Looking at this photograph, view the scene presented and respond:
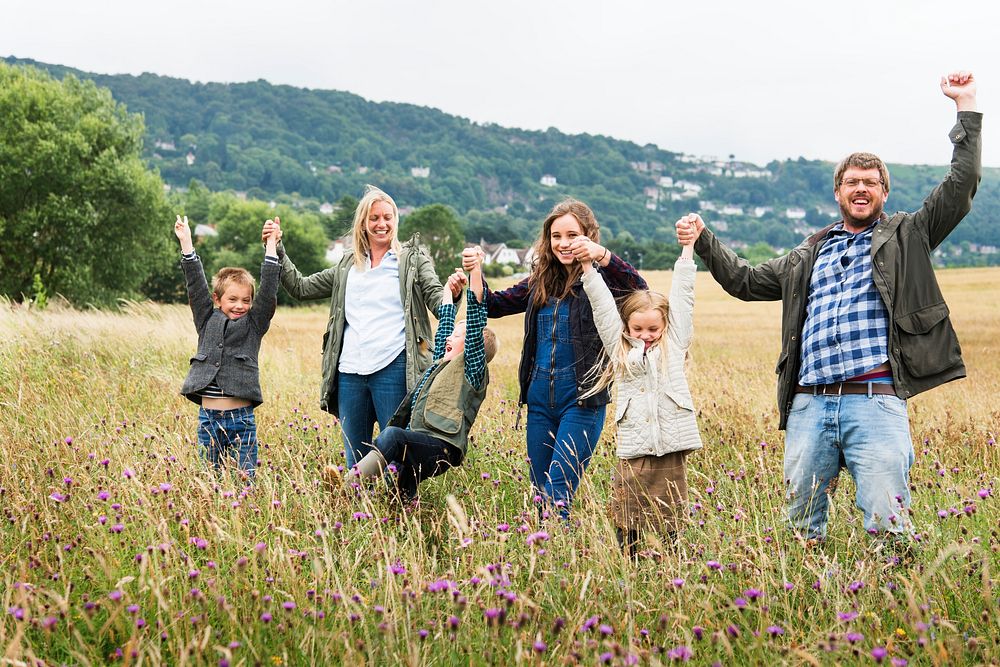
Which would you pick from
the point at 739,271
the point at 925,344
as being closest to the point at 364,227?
the point at 739,271

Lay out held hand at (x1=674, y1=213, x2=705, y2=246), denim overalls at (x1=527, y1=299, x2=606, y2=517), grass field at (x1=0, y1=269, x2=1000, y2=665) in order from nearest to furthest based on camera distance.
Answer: grass field at (x1=0, y1=269, x2=1000, y2=665) < held hand at (x1=674, y1=213, x2=705, y2=246) < denim overalls at (x1=527, y1=299, x2=606, y2=517)

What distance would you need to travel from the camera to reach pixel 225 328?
5.46 meters

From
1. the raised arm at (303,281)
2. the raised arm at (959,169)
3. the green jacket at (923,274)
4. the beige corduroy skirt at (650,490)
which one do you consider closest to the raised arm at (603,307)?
the beige corduroy skirt at (650,490)

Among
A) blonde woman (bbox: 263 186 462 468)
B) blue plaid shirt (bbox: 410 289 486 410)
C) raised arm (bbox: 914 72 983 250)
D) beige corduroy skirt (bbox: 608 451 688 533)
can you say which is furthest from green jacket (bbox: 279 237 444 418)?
raised arm (bbox: 914 72 983 250)

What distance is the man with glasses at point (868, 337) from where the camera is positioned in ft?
12.1

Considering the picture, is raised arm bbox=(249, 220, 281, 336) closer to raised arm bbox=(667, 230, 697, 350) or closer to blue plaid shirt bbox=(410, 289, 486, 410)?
blue plaid shirt bbox=(410, 289, 486, 410)

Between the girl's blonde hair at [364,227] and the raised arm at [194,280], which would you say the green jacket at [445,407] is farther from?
the raised arm at [194,280]

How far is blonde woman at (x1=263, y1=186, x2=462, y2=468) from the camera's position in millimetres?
5043

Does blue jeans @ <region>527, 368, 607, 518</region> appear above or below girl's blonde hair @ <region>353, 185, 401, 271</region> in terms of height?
below

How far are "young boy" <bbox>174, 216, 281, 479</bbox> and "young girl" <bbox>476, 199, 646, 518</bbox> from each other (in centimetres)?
170

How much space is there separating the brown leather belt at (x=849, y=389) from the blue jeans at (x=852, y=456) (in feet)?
0.08

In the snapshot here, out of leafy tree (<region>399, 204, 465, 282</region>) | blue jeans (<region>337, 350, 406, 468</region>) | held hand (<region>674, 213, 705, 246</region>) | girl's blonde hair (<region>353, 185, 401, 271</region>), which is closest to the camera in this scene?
held hand (<region>674, 213, 705, 246</region>)

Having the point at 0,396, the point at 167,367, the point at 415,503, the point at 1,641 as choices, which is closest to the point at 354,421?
the point at 415,503

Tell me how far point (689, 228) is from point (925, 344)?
1.18 meters
